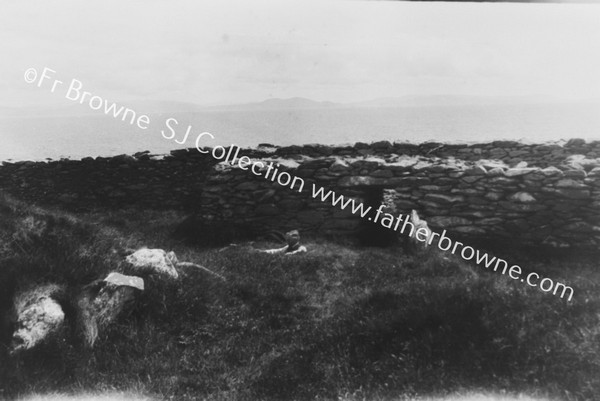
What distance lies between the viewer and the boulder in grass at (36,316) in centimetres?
461

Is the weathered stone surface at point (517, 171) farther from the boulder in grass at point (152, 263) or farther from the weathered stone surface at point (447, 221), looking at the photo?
the boulder in grass at point (152, 263)

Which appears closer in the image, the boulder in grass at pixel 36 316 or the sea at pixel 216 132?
the boulder in grass at pixel 36 316

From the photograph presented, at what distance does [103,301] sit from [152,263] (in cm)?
82

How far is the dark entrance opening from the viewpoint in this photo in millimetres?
8234

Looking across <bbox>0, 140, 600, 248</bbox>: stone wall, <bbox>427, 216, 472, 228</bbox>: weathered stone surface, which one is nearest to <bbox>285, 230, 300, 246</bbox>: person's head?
<bbox>0, 140, 600, 248</bbox>: stone wall

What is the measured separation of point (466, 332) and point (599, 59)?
528 centimetres

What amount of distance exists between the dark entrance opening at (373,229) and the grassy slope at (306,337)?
1.90m

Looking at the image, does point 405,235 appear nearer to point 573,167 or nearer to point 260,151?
point 573,167

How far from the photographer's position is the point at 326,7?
21.0ft

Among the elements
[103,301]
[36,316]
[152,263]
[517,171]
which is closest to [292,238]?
[152,263]

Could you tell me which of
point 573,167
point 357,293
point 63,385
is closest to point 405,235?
point 357,293

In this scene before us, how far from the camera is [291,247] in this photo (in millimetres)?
8062

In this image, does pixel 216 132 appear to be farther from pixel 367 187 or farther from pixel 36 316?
pixel 36 316

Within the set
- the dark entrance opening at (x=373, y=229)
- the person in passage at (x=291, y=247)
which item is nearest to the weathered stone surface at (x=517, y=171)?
the dark entrance opening at (x=373, y=229)
